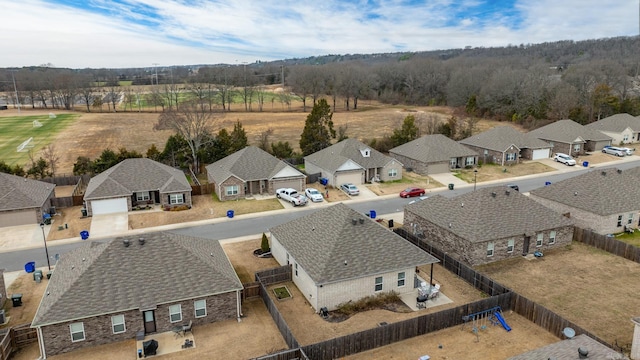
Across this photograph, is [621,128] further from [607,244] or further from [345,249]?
[345,249]

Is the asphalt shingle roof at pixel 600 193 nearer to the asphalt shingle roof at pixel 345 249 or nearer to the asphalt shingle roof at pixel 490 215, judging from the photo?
the asphalt shingle roof at pixel 490 215

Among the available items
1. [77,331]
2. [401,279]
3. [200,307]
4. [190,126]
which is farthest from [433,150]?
[77,331]

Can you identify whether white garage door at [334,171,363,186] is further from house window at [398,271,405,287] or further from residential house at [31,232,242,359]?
residential house at [31,232,242,359]

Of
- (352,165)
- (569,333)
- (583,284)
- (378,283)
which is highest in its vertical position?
(352,165)

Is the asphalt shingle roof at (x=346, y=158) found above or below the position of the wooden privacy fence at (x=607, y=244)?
above

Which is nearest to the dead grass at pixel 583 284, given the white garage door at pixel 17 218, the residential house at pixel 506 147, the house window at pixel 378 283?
the house window at pixel 378 283

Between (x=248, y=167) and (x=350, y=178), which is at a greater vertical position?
(x=248, y=167)

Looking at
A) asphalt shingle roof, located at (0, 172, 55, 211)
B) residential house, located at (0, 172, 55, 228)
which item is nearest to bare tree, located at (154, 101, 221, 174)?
asphalt shingle roof, located at (0, 172, 55, 211)

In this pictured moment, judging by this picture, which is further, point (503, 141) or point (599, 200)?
point (503, 141)
